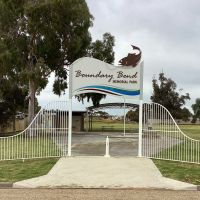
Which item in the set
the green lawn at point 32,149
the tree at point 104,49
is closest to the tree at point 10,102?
the tree at point 104,49

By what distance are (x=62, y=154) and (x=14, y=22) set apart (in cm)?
1974

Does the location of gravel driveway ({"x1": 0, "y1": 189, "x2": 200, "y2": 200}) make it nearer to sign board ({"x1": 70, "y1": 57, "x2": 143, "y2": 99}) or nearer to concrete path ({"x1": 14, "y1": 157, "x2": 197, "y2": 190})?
concrete path ({"x1": 14, "y1": 157, "x2": 197, "y2": 190})

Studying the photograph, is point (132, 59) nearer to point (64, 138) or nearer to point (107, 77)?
point (107, 77)

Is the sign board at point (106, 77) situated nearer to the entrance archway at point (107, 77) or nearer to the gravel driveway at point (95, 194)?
the entrance archway at point (107, 77)

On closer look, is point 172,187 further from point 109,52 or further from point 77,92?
point 109,52

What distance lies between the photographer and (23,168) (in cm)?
1521

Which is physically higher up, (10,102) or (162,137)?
(10,102)

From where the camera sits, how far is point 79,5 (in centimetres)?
3519

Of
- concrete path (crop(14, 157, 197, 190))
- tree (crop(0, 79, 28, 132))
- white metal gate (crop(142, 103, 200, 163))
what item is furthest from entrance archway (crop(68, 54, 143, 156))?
tree (crop(0, 79, 28, 132))

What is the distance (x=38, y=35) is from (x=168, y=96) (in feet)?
145

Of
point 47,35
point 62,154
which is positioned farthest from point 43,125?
point 47,35

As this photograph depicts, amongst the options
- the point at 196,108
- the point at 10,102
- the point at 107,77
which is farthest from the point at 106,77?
the point at 196,108

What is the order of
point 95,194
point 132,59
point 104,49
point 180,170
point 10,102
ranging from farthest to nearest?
point 10,102 → point 104,49 → point 132,59 → point 180,170 → point 95,194

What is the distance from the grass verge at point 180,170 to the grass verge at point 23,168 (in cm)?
372
